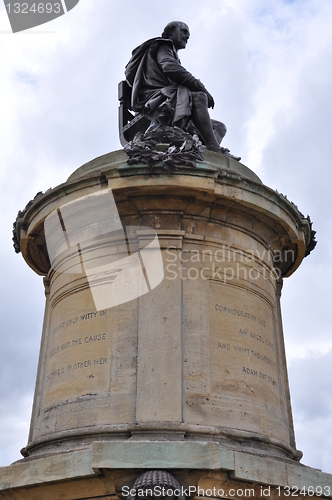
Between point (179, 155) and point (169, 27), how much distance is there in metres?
4.60

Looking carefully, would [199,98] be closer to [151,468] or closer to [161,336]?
[161,336]

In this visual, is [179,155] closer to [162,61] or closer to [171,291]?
[171,291]

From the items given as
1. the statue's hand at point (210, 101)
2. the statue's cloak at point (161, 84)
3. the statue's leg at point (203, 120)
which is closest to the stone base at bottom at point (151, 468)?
the statue's leg at point (203, 120)

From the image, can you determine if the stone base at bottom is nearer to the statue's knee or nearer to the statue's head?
the statue's knee

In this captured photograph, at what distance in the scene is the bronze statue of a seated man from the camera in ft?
38.4

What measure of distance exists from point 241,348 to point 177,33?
7084 millimetres

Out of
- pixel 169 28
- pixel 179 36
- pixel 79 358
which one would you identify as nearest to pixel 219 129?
pixel 179 36

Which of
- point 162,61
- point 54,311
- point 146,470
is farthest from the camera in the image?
point 162,61

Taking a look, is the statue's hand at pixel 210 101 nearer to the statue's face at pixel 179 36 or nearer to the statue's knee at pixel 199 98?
the statue's knee at pixel 199 98

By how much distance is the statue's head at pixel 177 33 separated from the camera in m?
12.8

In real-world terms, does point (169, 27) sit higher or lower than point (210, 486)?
higher

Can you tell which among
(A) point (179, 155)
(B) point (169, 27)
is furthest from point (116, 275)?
(B) point (169, 27)

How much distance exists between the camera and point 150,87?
12.4 m

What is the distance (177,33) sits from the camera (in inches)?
506
